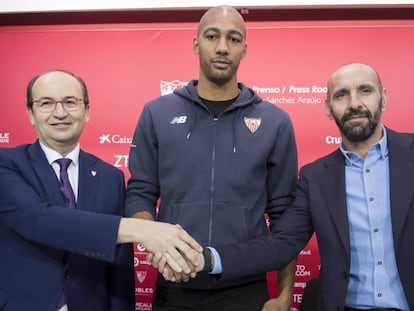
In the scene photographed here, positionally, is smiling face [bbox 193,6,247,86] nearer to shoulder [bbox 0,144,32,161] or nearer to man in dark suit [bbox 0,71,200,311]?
man in dark suit [bbox 0,71,200,311]

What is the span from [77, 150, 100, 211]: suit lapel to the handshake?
0.22 meters

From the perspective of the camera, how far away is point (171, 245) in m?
1.92

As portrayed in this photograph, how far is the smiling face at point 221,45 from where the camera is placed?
7.11 feet

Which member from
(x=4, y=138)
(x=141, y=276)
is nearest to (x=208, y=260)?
(x=141, y=276)

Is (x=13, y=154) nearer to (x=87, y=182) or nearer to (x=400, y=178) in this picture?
(x=87, y=182)

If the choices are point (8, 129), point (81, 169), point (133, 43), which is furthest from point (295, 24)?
point (8, 129)

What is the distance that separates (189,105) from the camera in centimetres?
227

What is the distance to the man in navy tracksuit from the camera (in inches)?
81.4

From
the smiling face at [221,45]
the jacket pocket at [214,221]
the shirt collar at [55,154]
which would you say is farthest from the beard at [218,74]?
the shirt collar at [55,154]

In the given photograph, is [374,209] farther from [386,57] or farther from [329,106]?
[386,57]

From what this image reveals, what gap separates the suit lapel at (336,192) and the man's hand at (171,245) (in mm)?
585

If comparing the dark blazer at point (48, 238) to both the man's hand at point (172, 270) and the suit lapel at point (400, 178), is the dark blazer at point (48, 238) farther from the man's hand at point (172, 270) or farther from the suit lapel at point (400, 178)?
the suit lapel at point (400, 178)

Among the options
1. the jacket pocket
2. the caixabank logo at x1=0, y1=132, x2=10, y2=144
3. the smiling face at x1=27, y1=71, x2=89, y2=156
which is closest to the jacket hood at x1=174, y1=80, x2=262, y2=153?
the jacket pocket

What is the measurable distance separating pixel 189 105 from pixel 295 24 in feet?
4.65
